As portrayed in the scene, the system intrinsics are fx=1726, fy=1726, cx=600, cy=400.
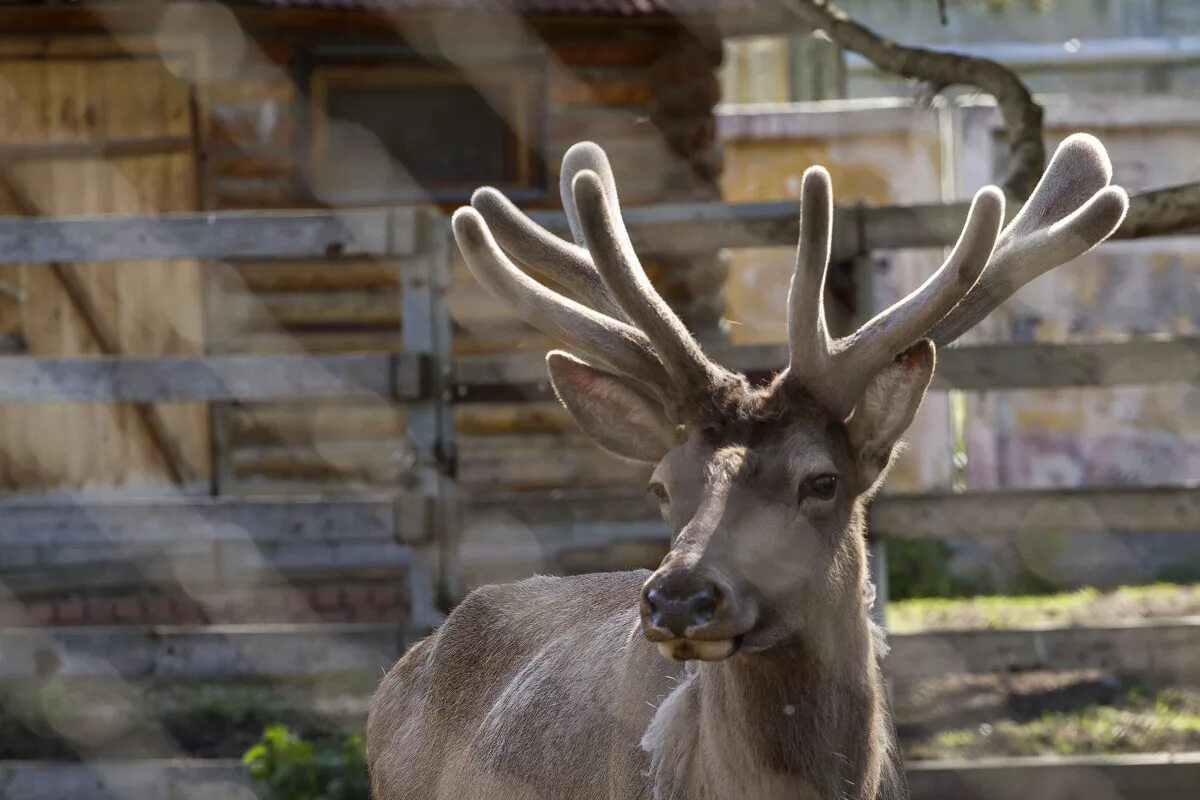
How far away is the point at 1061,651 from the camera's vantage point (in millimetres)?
5203

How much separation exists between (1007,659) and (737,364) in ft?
3.98

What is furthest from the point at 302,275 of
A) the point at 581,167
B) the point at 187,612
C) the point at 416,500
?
the point at 581,167

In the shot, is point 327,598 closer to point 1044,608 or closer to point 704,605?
point 1044,608

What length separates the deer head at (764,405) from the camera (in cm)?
266

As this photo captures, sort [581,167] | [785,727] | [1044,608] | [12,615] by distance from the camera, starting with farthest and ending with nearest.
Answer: [1044,608], [12,615], [581,167], [785,727]

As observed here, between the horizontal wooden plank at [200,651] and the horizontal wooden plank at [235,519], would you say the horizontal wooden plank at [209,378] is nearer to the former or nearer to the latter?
the horizontal wooden plank at [235,519]

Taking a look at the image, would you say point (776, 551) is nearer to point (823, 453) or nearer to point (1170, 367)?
point (823, 453)

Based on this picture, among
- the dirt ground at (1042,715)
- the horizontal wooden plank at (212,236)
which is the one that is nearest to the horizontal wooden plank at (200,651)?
the horizontal wooden plank at (212,236)

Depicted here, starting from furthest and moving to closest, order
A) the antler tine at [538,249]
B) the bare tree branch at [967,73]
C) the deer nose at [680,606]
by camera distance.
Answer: the bare tree branch at [967,73], the antler tine at [538,249], the deer nose at [680,606]

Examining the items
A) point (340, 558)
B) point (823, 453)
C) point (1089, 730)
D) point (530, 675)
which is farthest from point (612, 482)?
point (823, 453)

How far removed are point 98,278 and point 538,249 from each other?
5.36 metres

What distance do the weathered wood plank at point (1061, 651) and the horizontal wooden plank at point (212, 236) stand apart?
2042 mm

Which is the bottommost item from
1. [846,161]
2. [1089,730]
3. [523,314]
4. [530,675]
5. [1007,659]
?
[1089,730]

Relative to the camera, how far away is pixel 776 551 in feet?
8.96
